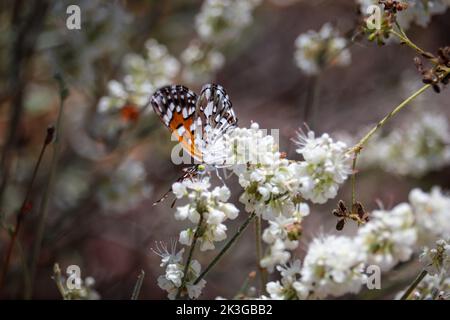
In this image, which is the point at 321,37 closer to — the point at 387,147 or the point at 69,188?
the point at 387,147

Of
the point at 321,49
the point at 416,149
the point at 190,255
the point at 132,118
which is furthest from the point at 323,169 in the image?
the point at 416,149

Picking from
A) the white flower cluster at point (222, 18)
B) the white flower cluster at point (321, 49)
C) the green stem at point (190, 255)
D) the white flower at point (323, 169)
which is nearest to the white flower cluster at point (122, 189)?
the white flower cluster at point (222, 18)

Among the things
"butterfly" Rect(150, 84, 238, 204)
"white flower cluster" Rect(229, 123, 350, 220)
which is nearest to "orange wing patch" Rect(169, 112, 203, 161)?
"butterfly" Rect(150, 84, 238, 204)

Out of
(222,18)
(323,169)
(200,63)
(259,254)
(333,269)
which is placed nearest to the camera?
(333,269)

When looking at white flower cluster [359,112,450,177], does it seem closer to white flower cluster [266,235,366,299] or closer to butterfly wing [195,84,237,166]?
butterfly wing [195,84,237,166]

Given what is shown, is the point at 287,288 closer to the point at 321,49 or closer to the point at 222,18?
the point at 321,49

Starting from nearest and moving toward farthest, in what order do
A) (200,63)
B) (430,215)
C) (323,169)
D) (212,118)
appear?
1. (430,215)
2. (323,169)
3. (212,118)
4. (200,63)
